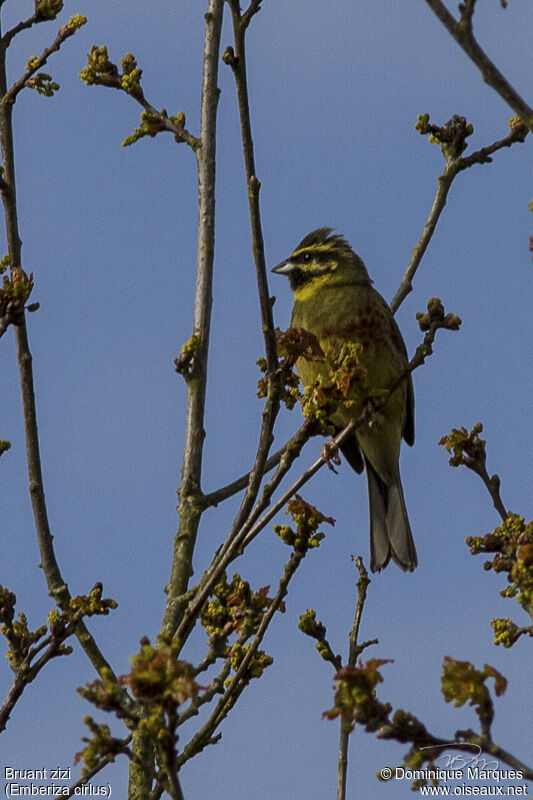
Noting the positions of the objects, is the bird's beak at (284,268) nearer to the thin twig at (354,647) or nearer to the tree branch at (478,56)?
the thin twig at (354,647)

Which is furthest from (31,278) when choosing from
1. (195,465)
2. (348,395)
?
(348,395)

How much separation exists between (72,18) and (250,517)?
2.57 m

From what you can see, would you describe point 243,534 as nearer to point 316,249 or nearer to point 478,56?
point 478,56

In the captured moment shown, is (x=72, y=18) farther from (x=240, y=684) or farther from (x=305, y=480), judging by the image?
(x=240, y=684)

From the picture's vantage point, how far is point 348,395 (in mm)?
3766

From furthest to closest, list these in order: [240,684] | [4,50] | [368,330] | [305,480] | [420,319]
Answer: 1. [368,330]
2. [4,50]
3. [420,319]
4. [240,684]
5. [305,480]

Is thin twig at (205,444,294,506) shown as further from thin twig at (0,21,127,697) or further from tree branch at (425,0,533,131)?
tree branch at (425,0,533,131)

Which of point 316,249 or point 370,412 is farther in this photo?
point 316,249

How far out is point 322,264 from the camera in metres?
6.89

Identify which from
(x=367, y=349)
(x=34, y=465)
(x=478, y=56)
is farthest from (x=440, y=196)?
(x=478, y=56)

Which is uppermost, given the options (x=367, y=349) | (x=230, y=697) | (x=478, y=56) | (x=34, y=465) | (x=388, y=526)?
(x=367, y=349)

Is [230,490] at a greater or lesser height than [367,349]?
lesser

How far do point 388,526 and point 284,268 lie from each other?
1.69 metres

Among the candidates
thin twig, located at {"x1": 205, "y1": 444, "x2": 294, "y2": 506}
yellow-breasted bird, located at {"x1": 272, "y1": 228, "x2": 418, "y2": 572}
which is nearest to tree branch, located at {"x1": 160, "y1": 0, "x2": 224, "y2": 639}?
thin twig, located at {"x1": 205, "y1": 444, "x2": 294, "y2": 506}
